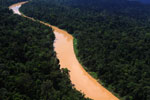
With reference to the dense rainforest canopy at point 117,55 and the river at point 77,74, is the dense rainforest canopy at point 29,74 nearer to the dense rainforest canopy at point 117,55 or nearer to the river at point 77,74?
the river at point 77,74

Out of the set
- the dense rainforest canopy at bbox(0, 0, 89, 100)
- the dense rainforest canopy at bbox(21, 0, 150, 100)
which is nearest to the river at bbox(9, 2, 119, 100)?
the dense rainforest canopy at bbox(21, 0, 150, 100)

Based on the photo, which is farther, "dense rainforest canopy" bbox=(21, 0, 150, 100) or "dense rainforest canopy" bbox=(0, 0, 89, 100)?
"dense rainforest canopy" bbox=(21, 0, 150, 100)

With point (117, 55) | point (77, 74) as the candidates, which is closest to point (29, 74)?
point (77, 74)

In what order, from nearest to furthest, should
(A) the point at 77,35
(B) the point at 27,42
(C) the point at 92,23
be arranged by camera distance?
(B) the point at 27,42, (A) the point at 77,35, (C) the point at 92,23

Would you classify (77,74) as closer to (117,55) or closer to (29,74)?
(117,55)

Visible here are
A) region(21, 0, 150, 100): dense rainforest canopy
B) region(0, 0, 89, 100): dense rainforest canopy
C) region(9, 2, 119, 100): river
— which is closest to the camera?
region(0, 0, 89, 100): dense rainforest canopy

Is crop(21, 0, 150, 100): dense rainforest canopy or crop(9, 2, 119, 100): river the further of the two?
crop(9, 2, 119, 100): river

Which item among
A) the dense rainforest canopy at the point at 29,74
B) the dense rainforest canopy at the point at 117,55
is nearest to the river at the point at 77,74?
the dense rainforest canopy at the point at 117,55

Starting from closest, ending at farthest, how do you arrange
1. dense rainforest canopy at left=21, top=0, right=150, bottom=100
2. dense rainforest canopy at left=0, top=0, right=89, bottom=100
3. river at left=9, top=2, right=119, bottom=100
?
dense rainforest canopy at left=0, top=0, right=89, bottom=100 → dense rainforest canopy at left=21, top=0, right=150, bottom=100 → river at left=9, top=2, right=119, bottom=100

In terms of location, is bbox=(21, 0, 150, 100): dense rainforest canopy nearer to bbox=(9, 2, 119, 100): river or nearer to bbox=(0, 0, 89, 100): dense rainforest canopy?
bbox=(9, 2, 119, 100): river

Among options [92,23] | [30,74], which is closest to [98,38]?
[92,23]

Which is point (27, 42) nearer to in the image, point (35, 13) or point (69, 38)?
point (69, 38)
